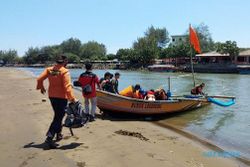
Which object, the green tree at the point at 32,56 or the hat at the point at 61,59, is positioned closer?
the hat at the point at 61,59

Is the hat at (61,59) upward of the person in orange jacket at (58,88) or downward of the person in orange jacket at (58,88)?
upward

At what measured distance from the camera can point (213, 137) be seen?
1132 centimetres

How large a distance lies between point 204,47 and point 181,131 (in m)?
105

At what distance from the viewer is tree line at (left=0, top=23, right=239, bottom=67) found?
91.5 m

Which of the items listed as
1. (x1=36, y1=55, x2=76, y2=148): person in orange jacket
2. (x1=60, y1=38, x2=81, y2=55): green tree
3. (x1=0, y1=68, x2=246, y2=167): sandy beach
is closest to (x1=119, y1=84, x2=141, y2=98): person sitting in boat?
(x1=0, y1=68, x2=246, y2=167): sandy beach

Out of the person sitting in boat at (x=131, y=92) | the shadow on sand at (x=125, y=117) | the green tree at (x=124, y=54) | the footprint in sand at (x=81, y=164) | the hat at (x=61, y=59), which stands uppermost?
the green tree at (x=124, y=54)

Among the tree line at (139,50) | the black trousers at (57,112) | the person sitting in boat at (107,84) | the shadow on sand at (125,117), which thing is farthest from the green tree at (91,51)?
the black trousers at (57,112)

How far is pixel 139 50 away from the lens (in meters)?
106

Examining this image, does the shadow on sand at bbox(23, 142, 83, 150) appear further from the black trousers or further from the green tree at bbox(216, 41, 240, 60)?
the green tree at bbox(216, 41, 240, 60)

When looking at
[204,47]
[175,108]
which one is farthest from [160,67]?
[175,108]

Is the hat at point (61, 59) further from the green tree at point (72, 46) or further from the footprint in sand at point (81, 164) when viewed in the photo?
the green tree at point (72, 46)

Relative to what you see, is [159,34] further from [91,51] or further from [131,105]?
[131,105]

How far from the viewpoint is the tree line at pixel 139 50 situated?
91500mm

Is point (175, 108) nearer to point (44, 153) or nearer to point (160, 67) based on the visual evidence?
point (44, 153)
